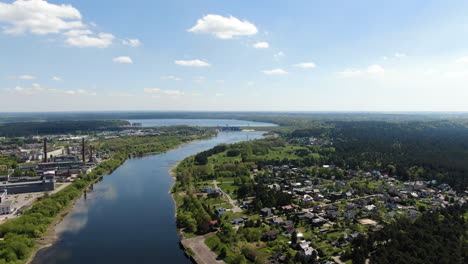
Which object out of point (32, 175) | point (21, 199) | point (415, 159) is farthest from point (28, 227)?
point (415, 159)

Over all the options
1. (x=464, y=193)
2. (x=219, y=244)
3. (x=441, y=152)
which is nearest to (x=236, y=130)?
(x=441, y=152)

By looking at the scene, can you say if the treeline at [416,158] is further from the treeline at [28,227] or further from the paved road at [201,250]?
the treeline at [28,227]

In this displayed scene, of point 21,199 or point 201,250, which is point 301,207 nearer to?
point 201,250

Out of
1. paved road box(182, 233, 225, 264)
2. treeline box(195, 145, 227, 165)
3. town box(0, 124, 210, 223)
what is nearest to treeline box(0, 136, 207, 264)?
town box(0, 124, 210, 223)

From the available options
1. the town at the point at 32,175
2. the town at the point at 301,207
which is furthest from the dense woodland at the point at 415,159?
the town at the point at 32,175

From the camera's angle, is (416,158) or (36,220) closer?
(36,220)

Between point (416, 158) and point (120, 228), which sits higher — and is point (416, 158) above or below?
above

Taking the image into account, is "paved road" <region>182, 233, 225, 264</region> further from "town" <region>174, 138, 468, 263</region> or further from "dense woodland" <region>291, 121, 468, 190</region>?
"dense woodland" <region>291, 121, 468, 190</region>
